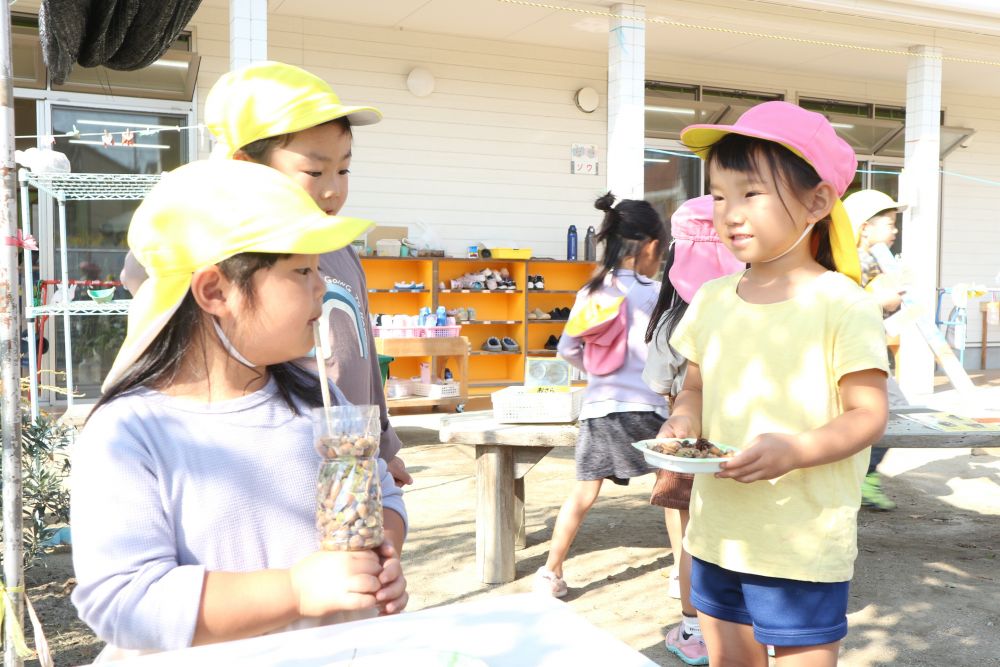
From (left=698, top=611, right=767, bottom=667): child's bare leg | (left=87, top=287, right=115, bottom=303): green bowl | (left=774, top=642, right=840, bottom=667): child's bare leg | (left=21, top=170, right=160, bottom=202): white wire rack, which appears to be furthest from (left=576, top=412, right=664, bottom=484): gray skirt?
(left=87, top=287, right=115, bottom=303): green bowl

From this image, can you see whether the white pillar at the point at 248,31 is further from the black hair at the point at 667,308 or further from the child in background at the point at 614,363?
the black hair at the point at 667,308

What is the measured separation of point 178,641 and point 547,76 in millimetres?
10215

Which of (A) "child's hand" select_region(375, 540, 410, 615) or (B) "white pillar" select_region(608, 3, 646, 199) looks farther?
(B) "white pillar" select_region(608, 3, 646, 199)

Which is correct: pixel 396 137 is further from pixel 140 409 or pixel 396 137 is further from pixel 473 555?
pixel 140 409

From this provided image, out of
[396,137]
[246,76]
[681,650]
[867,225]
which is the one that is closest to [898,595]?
[681,650]

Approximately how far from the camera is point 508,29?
993 cm

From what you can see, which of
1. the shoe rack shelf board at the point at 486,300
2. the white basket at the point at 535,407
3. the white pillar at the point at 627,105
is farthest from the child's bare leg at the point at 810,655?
the shoe rack shelf board at the point at 486,300

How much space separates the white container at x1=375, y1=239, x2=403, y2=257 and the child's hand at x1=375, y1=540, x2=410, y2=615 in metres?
8.08

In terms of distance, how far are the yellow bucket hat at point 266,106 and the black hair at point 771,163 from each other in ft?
2.80

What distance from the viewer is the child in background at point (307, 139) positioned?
178cm

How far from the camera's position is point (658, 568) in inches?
172

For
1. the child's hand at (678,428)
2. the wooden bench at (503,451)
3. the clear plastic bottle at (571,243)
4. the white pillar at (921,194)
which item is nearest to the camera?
the child's hand at (678,428)

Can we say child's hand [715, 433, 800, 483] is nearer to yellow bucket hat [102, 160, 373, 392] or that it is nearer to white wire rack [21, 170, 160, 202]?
yellow bucket hat [102, 160, 373, 392]

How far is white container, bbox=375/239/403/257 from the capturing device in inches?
363
